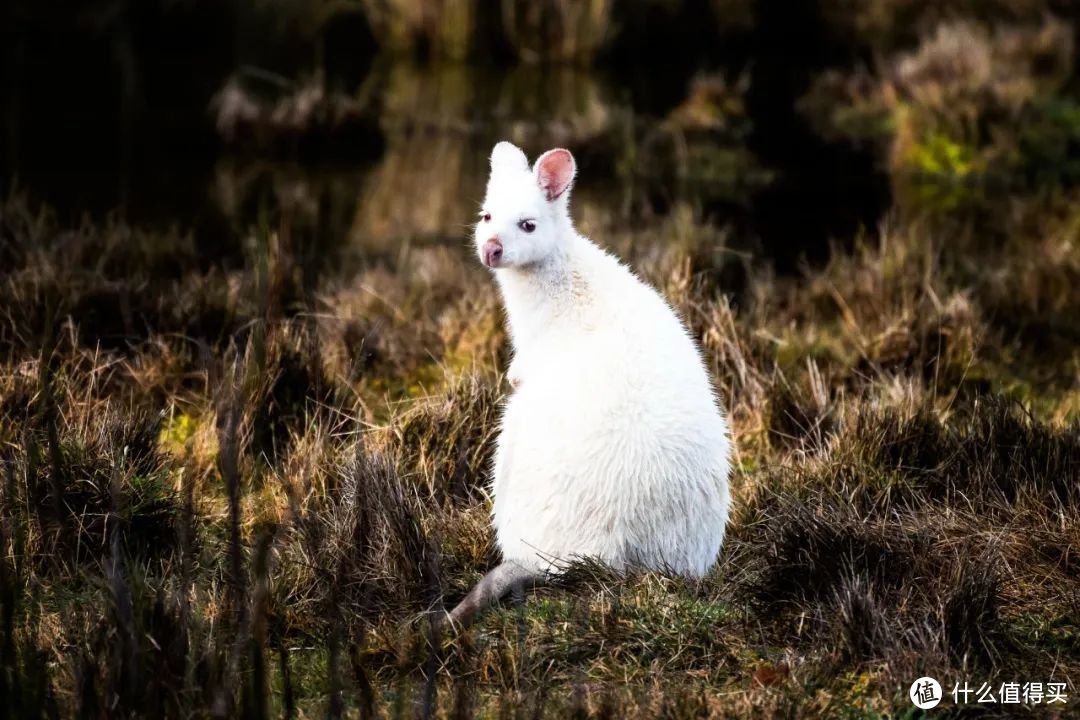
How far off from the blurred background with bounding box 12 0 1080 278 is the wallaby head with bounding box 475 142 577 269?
521 centimetres

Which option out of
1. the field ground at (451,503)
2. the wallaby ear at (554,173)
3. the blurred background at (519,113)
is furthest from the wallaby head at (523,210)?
the blurred background at (519,113)

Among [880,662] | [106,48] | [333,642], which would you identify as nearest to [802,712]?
[880,662]

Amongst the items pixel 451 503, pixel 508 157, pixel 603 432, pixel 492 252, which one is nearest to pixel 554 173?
pixel 508 157

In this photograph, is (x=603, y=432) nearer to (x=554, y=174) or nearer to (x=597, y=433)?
(x=597, y=433)

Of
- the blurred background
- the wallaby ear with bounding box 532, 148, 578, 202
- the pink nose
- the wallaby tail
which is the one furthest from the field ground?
the blurred background

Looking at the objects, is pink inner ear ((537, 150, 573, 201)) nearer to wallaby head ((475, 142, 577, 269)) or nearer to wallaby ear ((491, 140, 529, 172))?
wallaby head ((475, 142, 577, 269))

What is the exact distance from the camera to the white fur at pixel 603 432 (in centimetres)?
427

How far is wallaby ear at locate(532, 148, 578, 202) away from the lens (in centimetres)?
479

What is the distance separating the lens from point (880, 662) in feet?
12.8

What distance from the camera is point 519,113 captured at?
18.7m

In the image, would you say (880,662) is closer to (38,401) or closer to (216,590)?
(216,590)

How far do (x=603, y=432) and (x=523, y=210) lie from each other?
86cm

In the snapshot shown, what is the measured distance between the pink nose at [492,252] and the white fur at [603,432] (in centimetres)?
3

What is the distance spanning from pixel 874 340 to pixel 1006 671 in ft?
12.7
